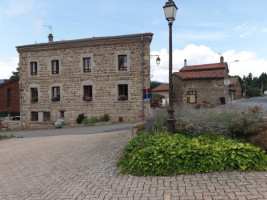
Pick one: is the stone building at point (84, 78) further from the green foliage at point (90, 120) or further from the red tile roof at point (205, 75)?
the red tile roof at point (205, 75)

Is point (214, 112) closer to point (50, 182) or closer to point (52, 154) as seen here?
point (50, 182)

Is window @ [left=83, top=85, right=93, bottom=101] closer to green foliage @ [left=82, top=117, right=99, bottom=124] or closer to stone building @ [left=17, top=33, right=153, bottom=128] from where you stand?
stone building @ [left=17, top=33, right=153, bottom=128]

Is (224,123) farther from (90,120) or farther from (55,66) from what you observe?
(55,66)

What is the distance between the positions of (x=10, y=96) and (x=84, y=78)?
10.5m

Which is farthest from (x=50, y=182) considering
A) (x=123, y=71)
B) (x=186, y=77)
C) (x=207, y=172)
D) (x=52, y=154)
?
(x=186, y=77)

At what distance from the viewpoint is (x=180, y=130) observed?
603cm

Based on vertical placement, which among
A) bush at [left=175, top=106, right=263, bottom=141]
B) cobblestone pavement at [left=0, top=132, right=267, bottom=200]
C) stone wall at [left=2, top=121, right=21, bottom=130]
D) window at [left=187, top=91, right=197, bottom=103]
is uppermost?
window at [left=187, top=91, right=197, bottom=103]

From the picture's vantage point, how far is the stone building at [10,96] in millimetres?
20625

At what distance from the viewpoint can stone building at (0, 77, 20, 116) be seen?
812 inches

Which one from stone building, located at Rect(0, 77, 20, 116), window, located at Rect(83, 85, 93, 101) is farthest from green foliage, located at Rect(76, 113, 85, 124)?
stone building, located at Rect(0, 77, 20, 116)

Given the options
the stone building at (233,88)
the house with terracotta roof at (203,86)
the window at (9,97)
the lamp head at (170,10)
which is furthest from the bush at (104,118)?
the stone building at (233,88)

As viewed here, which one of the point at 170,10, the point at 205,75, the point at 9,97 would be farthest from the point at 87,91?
the point at 205,75

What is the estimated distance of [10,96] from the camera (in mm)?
21203

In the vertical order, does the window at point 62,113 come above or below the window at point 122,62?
below
